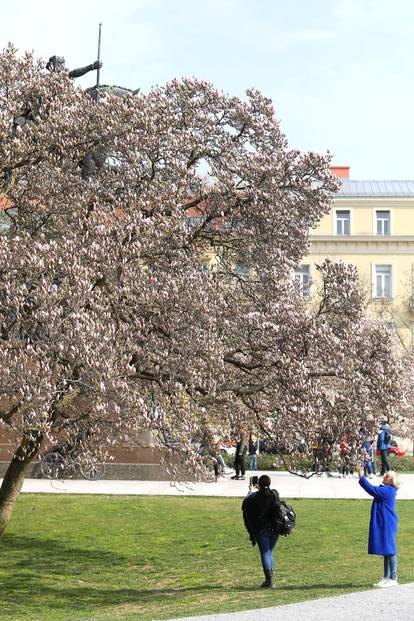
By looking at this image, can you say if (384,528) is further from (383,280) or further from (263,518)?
(383,280)

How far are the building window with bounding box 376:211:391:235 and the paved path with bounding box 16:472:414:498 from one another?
33488mm

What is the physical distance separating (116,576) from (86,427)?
2879mm

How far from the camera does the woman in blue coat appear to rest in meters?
14.0

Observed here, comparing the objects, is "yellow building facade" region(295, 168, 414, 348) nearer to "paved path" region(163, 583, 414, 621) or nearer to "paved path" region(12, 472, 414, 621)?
"paved path" region(12, 472, 414, 621)

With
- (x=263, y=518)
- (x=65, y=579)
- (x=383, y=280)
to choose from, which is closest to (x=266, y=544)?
(x=263, y=518)

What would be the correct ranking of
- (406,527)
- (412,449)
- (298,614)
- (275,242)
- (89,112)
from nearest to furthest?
(298,614) → (89,112) → (275,242) → (406,527) → (412,449)

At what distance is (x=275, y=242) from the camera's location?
1775 centimetres

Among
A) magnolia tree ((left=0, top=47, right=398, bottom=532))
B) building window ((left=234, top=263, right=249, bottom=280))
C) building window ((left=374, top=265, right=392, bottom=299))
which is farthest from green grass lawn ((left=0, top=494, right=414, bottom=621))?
building window ((left=374, top=265, right=392, bottom=299))

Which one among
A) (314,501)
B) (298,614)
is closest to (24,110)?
(298,614)

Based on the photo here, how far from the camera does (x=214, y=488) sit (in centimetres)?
3000

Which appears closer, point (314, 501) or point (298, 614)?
point (298, 614)

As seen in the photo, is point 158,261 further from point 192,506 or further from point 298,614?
point 192,506

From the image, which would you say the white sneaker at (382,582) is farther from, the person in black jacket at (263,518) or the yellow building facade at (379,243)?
the yellow building facade at (379,243)

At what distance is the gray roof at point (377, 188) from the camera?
65250 millimetres
